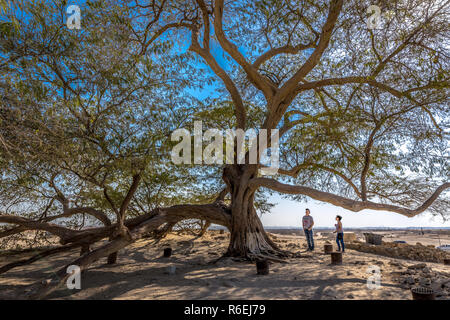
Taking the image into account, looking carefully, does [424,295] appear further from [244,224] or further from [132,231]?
[132,231]

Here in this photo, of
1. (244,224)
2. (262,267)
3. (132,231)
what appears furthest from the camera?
(244,224)

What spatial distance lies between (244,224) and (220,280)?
2.90m

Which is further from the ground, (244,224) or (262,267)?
(244,224)

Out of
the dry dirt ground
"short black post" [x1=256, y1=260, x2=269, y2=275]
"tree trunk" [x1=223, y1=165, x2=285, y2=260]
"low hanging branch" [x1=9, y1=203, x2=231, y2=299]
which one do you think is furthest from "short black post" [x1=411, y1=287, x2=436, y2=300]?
"low hanging branch" [x1=9, y1=203, x2=231, y2=299]

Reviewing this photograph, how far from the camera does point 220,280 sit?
18.0 ft

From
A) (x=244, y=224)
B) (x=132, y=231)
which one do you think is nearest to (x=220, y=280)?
(x=132, y=231)

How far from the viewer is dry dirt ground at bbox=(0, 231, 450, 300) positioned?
455cm

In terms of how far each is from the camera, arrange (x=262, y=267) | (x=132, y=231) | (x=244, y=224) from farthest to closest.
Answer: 1. (x=244, y=224)
2. (x=132, y=231)
3. (x=262, y=267)

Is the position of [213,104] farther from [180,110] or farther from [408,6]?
[408,6]

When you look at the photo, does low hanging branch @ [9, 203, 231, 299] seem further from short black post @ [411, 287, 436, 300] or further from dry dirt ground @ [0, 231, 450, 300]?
short black post @ [411, 287, 436, 300]

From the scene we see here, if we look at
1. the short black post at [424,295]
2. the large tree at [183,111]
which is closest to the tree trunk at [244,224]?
the large tree at [183,111]

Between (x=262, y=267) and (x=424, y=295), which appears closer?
(x=424, y=295)
